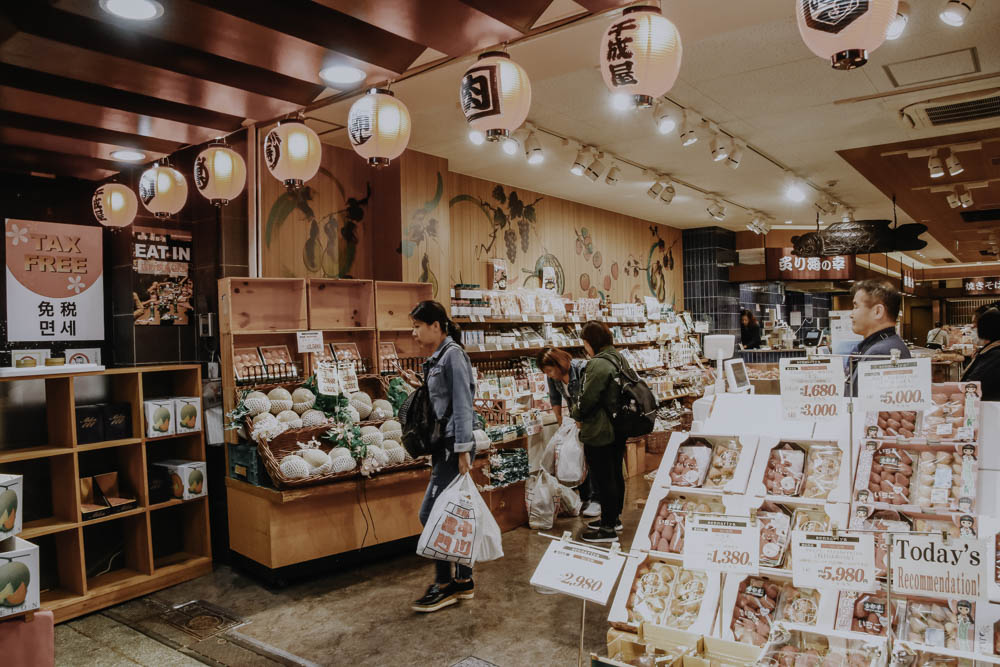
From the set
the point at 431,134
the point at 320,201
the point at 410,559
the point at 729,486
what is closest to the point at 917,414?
the point at 729,486

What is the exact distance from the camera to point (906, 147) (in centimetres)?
619

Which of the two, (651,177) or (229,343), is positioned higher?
(651,177)

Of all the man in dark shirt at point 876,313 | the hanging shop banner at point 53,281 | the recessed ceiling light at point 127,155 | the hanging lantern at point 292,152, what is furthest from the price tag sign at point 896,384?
the hanging shop banner at point 53,281

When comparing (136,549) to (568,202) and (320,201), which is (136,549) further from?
(568,202)

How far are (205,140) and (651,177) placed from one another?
4.45 m

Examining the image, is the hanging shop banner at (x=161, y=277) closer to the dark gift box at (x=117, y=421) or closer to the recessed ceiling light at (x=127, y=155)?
the recessed ceiling light at (x=127, y=155)

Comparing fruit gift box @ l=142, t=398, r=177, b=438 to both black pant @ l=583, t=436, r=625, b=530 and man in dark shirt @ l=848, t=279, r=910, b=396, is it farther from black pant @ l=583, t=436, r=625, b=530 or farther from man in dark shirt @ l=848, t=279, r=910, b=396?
man in dark shirt @ l=848, t=279, r=910, b=396

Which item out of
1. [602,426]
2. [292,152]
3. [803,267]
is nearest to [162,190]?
[292,152]

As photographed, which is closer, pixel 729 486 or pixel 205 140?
pixel 729 486

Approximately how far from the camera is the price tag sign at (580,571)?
81.4 inches

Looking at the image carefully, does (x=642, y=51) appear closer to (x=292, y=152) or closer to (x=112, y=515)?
(x=292, y=152)

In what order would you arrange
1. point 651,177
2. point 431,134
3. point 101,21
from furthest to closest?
point 651,177 < point 431,134 < point 101,21

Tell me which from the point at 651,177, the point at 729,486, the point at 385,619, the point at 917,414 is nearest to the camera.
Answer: the point at 917,414

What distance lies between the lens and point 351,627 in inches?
146
